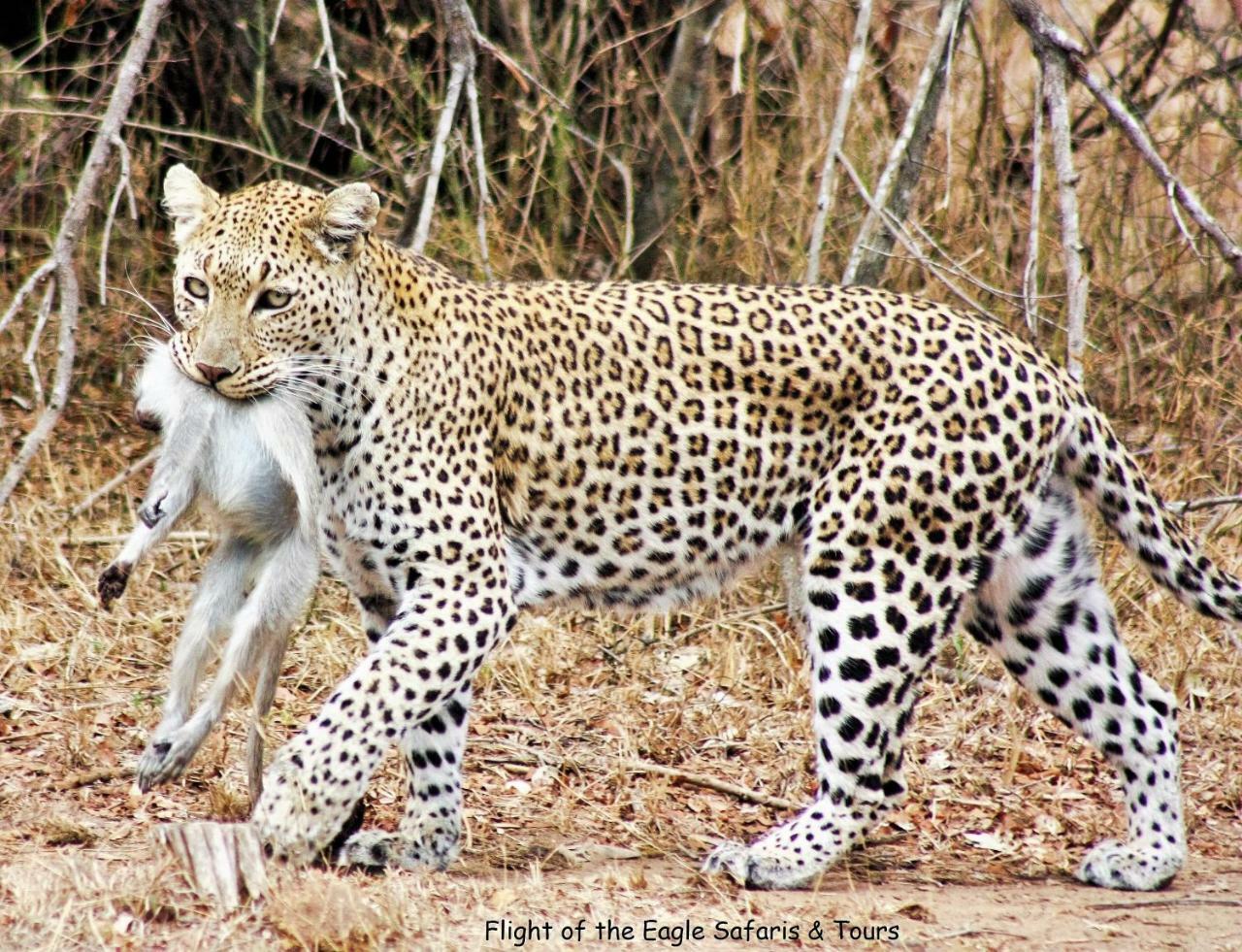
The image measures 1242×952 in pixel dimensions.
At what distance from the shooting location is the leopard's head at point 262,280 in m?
4.94

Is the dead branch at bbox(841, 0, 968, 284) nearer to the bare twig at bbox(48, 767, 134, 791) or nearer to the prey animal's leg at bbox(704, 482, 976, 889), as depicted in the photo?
the prey animal's leg at bbox(704, 482, 976, 889)

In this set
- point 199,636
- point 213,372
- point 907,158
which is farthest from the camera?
point 907,158

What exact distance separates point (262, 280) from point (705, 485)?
58.1 inches

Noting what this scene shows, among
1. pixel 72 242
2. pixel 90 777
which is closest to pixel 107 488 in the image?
pixel 90 777

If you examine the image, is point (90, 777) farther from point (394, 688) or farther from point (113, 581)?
point (394, 688)

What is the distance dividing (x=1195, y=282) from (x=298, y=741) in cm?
539

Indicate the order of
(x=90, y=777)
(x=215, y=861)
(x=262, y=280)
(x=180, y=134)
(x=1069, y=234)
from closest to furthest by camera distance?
(x=215, y=861), (x=262, y=280), (x=1069, y=234), (x=90, y=777), (x=180, y=134)

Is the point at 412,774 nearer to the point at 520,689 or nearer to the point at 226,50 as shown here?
the point at 520,689

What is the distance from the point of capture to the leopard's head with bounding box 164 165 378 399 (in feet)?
16.2

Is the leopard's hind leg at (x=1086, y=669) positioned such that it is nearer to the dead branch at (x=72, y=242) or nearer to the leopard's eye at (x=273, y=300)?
the leopard's eye at (x=273, y=300)

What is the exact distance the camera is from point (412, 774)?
5523 mm

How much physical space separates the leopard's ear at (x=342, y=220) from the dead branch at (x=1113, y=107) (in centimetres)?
232

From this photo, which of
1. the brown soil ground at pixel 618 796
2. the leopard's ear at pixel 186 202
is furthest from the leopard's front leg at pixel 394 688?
the leopard's ear at pixel 186 202

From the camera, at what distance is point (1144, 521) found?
5.56m
